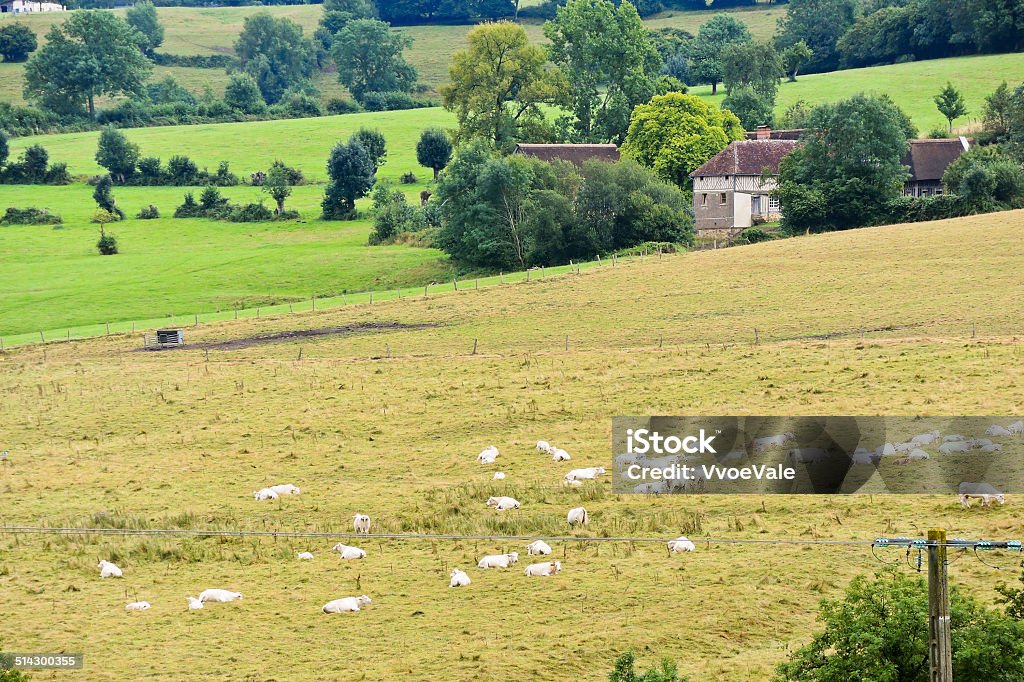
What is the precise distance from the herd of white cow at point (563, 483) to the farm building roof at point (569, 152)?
227ft

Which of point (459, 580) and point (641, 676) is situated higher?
point (641, 676)

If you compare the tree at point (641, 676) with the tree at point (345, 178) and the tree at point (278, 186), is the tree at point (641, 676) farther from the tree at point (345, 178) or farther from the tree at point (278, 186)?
the tree at point (278, 186)

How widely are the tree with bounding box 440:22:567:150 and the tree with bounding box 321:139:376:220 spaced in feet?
44.2

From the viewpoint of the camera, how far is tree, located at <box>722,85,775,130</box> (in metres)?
126

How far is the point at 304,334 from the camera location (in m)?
63.2

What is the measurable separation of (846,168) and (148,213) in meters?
58.6

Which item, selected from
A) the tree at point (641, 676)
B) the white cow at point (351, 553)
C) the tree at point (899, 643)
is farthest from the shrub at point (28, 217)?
the tree at point (899, 643)

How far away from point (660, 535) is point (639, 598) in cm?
402

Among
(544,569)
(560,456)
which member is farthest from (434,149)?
(544,569)

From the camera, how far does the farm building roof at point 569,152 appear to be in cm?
10650

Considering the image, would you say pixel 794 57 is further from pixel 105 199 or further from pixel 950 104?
pixel 105 199

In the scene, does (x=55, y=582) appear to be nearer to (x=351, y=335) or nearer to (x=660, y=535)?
(x=660, y=535)

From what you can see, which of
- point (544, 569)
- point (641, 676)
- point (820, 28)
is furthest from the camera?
point (820, 28)

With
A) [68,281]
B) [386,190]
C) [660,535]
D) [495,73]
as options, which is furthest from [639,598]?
[495,73]
